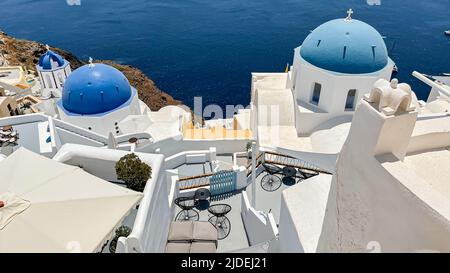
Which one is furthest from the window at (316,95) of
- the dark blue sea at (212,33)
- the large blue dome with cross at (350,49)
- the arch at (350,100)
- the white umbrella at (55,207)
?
the dark blue sea at (212,33)

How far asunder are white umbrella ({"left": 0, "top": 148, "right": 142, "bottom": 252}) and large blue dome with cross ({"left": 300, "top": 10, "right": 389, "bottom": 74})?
12.8m

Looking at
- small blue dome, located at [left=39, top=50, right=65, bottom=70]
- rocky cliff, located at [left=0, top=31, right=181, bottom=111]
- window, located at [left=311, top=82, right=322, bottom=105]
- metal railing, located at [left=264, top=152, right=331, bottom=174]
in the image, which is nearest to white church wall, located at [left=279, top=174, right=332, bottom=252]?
metal railing, located at [left=264, top=152, right=331, bottom=174]

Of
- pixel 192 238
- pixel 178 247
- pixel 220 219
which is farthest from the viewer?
pixel 220 219

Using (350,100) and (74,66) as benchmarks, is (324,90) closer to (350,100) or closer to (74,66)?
(350,100)

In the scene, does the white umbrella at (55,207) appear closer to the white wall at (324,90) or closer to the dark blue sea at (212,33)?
the white wall at (324,90)

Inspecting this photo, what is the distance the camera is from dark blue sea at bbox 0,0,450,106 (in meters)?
49.0

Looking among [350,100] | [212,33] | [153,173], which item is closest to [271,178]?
[350,100]

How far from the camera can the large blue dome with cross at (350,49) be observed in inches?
670

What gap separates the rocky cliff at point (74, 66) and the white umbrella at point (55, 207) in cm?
3221

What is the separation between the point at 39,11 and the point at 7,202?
90078 mm

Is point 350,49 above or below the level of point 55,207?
above

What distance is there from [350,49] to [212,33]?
4988cm

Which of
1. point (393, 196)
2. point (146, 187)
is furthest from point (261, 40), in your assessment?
point (393, 196)

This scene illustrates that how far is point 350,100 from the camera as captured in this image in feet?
60.3
